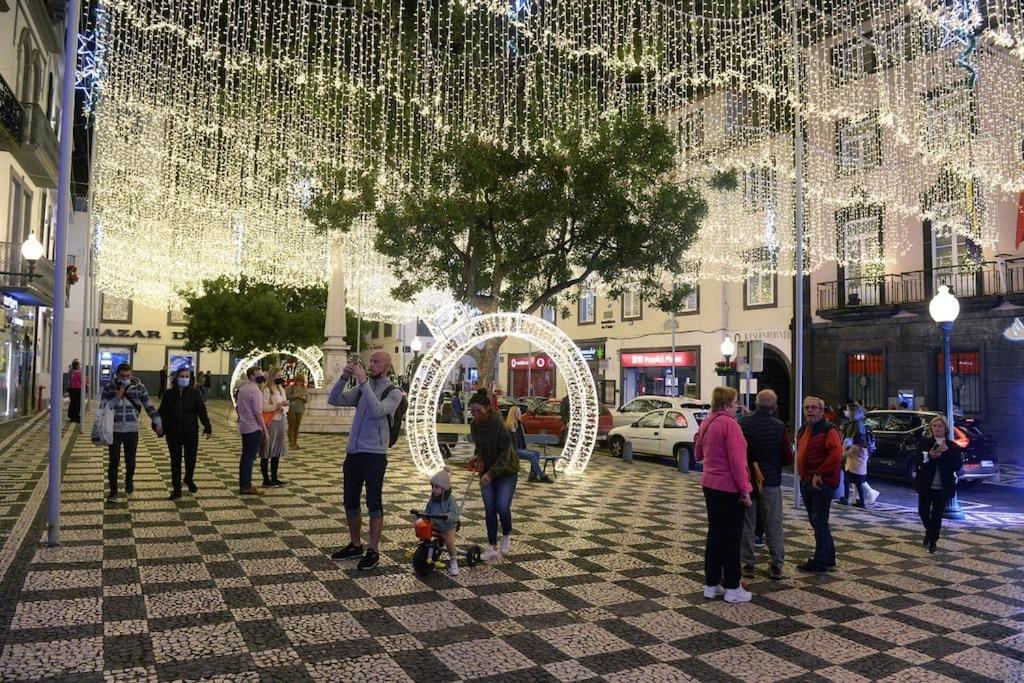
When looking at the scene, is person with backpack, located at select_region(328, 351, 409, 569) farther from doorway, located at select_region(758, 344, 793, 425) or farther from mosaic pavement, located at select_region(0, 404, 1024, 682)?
doorway, located at select_region(758, 344, 793, 425)

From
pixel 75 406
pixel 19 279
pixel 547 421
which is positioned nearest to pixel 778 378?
pixel 547 421

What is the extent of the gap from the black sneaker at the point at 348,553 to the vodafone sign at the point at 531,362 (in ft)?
97.3

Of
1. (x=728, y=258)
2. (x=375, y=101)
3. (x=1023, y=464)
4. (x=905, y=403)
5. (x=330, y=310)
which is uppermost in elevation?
(x=375, y=101)

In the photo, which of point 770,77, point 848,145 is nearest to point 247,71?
point 770,77

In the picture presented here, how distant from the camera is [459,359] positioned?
1343 centimetres

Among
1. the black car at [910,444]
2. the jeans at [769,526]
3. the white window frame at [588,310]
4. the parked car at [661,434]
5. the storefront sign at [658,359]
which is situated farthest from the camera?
the white window frame at [588,310]

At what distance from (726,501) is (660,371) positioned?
2592 centimetres

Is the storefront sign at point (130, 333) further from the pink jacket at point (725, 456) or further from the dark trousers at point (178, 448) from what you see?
the pink jacket at point (725, 456)

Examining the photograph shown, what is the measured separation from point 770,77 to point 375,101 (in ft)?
35.6

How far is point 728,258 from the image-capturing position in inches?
1050

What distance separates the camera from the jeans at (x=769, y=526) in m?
6.93

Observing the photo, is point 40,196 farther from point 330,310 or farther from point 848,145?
point 848,145

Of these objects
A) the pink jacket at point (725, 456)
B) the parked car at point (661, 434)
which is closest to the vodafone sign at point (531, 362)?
the parked car at point (661, 434)

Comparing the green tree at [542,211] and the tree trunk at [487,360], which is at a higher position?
the green tree at [542,211]
